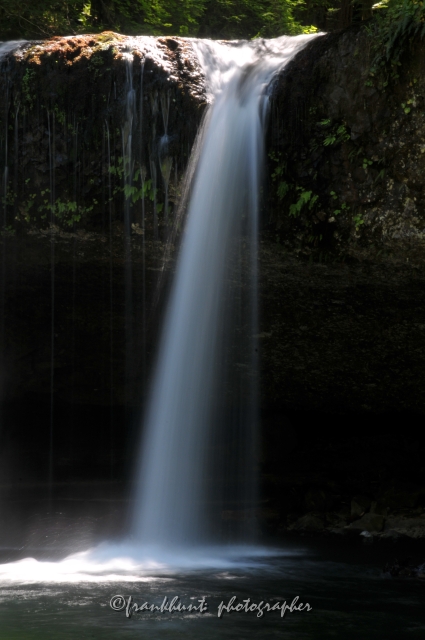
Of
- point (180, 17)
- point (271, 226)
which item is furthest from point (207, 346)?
point (180, 17)

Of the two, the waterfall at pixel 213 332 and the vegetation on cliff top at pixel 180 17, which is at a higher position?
the vegetation on cliff top at pixel 180 17

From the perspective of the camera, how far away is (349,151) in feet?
23.5

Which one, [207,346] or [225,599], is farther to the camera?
[207,346]

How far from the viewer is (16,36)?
1206 cm

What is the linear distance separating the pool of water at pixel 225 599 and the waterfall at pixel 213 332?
A: 1522 mm

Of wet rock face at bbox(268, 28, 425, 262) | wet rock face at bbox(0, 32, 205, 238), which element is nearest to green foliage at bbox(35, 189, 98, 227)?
wet rock face at bbox(0, 32, 205, 238)

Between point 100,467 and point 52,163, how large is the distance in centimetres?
479

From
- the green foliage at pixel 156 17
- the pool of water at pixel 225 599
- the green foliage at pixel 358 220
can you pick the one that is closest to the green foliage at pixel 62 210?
the green foliage at pixel 358 220

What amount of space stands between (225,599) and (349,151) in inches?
173

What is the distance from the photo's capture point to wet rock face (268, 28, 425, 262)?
22.9ft

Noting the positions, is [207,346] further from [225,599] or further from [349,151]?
[225,599]

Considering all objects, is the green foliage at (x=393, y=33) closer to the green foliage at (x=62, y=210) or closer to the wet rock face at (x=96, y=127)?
the wet rock face at (x=96, y=127)

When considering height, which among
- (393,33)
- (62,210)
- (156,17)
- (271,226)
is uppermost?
(156,17)

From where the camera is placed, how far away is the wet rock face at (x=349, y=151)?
698cm
